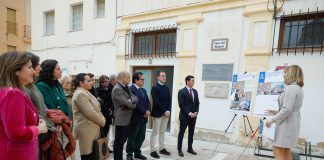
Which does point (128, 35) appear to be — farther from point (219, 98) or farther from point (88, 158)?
point (88, 158)

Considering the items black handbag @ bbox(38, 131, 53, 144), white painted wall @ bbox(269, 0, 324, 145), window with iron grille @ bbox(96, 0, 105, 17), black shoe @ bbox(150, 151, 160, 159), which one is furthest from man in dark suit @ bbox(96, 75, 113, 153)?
window with iron grille @ bbox(96, 0, 105, 17)

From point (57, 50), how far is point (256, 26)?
7.95m

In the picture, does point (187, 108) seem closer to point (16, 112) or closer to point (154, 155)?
point (154, 155)

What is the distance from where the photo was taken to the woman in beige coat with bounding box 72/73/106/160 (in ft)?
9.96

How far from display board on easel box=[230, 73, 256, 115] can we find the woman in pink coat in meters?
3.72

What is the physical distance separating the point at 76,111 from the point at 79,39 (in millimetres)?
6285

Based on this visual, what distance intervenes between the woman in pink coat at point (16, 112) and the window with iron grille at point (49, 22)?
924 centimetres

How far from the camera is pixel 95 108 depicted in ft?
10.4

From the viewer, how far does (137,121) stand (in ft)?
13.4

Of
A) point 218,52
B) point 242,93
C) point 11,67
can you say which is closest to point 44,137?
point 11,67

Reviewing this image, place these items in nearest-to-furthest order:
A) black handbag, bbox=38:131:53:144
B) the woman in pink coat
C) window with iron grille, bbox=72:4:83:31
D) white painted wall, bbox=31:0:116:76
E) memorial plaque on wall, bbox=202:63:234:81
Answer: the woman in pink coat
black handbag, bbox=38:131:53:144
memorial plaque on wall, bbox=202:63:234:81
white painted wall, bbox=31:0:116:76
window with iron grille, bbox=72:4:83:31

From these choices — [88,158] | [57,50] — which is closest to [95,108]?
[88,158]

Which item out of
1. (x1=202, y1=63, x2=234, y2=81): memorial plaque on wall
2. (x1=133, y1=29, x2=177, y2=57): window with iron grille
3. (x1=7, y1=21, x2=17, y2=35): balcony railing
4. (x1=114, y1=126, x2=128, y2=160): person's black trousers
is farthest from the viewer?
(x1=7, y1=21, x2=17, y2=35): balcony railing

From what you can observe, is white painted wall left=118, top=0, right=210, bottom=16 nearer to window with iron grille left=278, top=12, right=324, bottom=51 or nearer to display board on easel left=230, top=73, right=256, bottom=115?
window with iron grille left=278, top=12, right=324, bottom=51
